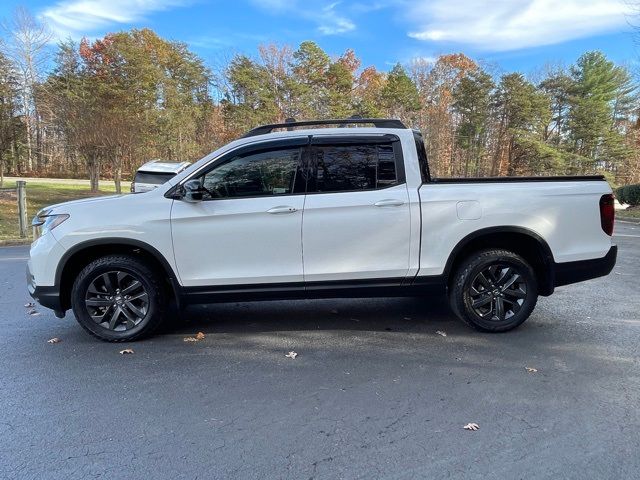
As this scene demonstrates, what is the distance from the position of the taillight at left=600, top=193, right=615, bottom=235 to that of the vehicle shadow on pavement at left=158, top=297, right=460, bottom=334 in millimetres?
1698

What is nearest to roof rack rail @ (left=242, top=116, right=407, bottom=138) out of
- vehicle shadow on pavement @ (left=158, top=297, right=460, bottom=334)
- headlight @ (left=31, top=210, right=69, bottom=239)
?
headlight @ (left=31, top=210, right=69, bottom=239)

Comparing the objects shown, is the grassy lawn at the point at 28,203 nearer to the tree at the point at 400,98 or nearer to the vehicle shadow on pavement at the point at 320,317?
the vehicle shadow on pavement at the point at 320,317

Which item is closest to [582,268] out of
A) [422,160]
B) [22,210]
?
[422,160]

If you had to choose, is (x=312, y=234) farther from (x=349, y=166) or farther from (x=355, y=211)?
(x=349, y=166)

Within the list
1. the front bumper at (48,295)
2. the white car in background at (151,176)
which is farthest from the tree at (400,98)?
the front bumper at (48,295)

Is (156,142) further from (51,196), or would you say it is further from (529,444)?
(529,444)

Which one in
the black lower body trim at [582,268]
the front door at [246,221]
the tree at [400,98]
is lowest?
the black lower body trim at [582,268]

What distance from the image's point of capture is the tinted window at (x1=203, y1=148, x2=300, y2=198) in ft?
13.6

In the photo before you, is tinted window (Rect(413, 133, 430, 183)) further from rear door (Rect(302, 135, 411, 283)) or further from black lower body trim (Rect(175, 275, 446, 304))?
black lower body trim (Rect(175, 275, 446, 304))

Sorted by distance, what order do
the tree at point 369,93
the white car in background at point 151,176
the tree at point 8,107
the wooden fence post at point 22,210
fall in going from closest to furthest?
1. the wooden fence post at point 22,210
2. the white car in background at point 151,176
3. the tree at point 8,107
4. the tree at point 369,93

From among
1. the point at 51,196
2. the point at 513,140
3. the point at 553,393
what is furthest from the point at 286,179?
the point at 513,140

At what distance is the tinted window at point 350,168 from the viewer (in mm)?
4180

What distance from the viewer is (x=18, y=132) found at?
73.4 feet

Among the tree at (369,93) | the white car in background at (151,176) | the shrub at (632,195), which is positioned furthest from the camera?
the tree at (369,93)
